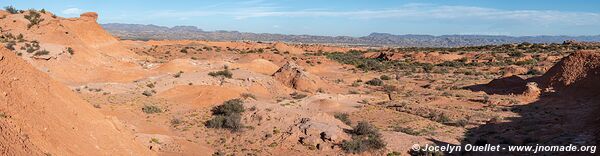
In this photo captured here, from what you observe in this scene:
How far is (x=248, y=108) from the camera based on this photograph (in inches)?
725

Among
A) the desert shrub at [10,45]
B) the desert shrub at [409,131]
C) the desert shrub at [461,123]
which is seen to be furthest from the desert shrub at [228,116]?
the desert shrub at [10,45]

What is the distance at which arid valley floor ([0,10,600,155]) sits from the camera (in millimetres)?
11664

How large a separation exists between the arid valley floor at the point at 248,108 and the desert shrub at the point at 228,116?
1.8 inches

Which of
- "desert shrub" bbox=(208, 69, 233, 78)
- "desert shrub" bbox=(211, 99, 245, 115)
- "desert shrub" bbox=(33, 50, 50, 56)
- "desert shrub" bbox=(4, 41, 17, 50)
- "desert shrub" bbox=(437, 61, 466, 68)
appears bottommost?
"desert shrub" bbox=(437, 61, 466, 68)

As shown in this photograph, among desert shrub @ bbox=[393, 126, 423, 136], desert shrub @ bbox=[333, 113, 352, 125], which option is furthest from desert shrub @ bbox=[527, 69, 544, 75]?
desert shrub @ bbox=[393, 126, 423, 136]

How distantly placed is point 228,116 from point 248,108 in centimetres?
140

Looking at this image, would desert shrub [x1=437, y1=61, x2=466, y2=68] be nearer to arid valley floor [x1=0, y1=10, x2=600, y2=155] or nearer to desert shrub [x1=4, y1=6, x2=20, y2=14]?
arid valley floor [x1=0, y1=10, x2=600, y2=155]

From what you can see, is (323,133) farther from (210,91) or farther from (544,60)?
(544,60)

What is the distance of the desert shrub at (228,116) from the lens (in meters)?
16.4

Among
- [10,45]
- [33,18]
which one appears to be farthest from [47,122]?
[33,18]

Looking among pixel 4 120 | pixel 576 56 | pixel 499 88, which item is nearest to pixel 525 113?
pixel 499 88

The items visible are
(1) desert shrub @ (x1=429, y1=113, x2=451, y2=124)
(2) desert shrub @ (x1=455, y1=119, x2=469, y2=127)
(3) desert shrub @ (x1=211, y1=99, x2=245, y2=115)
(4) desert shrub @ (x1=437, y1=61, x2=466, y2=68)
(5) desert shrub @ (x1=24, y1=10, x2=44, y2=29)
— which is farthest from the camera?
(4) desert shrub @ (x1=437, y1=61, x2=466, y2=68)

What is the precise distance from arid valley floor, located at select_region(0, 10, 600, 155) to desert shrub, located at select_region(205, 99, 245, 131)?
45 millimetres

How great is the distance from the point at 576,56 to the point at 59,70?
30.7 metres
